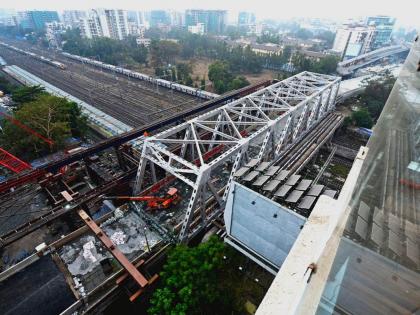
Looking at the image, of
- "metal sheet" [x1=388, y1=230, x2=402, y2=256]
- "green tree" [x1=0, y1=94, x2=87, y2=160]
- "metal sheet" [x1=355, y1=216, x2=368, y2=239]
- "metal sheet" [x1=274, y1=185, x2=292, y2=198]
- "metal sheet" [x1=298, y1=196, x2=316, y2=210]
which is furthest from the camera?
"green tree" [x1=0, y1=94, x2=87, y2=160]

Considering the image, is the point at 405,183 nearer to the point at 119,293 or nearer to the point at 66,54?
the point at 119,293

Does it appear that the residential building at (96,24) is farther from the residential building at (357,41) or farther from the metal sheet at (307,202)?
the metal sheet at (307,202)

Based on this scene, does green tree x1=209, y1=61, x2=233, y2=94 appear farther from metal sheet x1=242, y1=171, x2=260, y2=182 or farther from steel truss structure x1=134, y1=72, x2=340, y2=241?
metal sheet x1=242, y1=171, x2=260, y2=182

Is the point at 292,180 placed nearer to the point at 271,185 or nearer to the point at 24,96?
the point at 271,185

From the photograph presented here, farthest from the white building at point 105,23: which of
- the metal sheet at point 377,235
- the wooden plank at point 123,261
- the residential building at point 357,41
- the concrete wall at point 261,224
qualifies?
the metal sheet at point 377,235

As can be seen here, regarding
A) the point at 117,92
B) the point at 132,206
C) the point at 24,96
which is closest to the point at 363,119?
the point at 132,206

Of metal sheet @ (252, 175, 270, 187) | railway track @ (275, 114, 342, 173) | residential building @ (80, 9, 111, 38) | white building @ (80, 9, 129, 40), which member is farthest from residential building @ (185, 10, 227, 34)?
metal sheet @ (252, 175, 270, 187)

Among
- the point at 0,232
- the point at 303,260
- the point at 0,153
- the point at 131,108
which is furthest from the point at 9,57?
the point at 303,260
